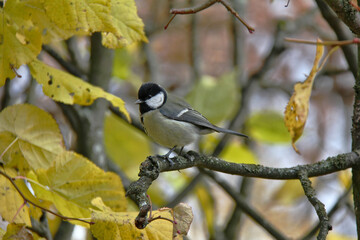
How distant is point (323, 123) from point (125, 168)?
1551mm

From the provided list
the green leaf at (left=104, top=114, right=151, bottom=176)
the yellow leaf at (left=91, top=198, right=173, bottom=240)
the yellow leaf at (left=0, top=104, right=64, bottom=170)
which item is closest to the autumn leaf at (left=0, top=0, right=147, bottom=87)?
the yellow leaf at (left=0, top=104, right=64, bottom=170)

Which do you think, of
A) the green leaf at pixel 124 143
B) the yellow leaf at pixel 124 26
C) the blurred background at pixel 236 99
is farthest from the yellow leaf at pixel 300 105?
the green leaf at pixel 124 143

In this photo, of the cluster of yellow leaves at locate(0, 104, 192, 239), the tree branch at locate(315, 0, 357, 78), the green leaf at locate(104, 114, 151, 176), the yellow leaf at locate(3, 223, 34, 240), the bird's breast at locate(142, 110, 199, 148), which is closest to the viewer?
the yellow leaf at locate(3, 223, 34, 240)

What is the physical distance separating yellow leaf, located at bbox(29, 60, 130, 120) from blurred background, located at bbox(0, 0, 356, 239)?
24.1 inches

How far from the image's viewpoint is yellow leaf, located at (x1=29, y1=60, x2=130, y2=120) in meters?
1.02

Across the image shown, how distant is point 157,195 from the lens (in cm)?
205

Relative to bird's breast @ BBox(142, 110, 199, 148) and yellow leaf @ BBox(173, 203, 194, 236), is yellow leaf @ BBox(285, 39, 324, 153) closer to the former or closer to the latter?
yellow leaf @ BBox(173, 203, 194, 236)

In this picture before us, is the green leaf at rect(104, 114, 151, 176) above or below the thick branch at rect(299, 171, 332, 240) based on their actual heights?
below

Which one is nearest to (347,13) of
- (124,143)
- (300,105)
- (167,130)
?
(300,105)

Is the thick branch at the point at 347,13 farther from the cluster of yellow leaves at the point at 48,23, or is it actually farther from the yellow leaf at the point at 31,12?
the yellow leaf at the point at 31,12

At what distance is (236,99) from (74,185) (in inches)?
43.9

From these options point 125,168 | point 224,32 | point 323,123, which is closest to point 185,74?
point 224,32

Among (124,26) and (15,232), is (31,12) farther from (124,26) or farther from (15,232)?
(15,232)

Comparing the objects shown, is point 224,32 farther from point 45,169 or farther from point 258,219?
point 45,169
